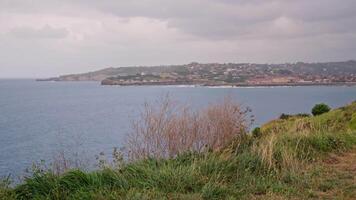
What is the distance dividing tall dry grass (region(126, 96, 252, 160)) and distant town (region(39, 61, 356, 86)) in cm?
11560

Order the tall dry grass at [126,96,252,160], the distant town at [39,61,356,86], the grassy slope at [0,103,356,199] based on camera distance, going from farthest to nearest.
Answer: the distant town at [39,61,356,86]
the tall dry grass at [126,96,252,160]
the grassy slope at [0,103,356,199]

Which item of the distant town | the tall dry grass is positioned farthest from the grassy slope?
the distant town

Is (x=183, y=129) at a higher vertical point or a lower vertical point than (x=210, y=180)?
higher

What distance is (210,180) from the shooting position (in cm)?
536

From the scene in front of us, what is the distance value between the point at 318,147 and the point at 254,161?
2.03 meters

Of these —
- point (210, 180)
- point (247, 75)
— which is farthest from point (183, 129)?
point (247, 75)

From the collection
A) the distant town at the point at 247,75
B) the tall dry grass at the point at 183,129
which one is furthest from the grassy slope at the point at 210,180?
the distant town at the point at 247,75

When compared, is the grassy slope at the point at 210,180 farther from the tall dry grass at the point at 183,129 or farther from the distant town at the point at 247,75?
the distant town at the point at 247,75

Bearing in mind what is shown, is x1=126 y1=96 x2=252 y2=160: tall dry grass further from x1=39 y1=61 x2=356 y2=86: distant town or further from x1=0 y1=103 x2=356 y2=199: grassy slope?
x1=39 y1=61 x2=356 y2=86: distant town

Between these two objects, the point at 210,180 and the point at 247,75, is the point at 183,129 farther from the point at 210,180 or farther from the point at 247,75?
the point at 247,75

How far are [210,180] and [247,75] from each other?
13961 centimetres

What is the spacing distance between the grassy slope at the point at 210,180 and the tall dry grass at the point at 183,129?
94 centimetres

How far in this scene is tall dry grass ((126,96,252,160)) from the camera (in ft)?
24.9

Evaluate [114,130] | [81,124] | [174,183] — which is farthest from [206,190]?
[81,124]
